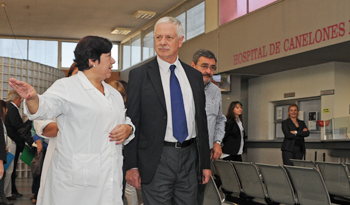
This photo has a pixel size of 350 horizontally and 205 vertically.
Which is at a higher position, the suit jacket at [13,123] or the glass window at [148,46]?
the glass window at [148,46]

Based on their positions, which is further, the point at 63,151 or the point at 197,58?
the point at 197,58

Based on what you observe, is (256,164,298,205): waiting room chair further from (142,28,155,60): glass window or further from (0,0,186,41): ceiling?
(142,28,155,60): glass window

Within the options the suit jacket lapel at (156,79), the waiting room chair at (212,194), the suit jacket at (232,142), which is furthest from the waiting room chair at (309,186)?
the suit jacket at (232,142)

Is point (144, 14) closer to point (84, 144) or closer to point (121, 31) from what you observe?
point (121, 31)

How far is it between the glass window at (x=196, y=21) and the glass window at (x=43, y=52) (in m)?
7.97

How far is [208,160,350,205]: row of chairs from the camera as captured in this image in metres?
3.52

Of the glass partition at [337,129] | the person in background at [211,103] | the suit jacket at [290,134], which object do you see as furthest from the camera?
the suit jacket at [290,134]

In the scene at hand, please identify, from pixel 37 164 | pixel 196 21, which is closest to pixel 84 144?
pixel 37 164

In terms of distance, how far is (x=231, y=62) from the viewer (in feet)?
32.9

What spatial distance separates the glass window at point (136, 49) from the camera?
16250 mm

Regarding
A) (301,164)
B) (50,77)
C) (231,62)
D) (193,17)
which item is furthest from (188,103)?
(193,17)

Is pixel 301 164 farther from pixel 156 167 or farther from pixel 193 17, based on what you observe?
pixel 193 17

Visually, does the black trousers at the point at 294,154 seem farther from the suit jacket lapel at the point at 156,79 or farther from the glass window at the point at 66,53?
the glass window at the point at 66,53

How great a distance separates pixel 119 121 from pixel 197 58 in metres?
1.28
